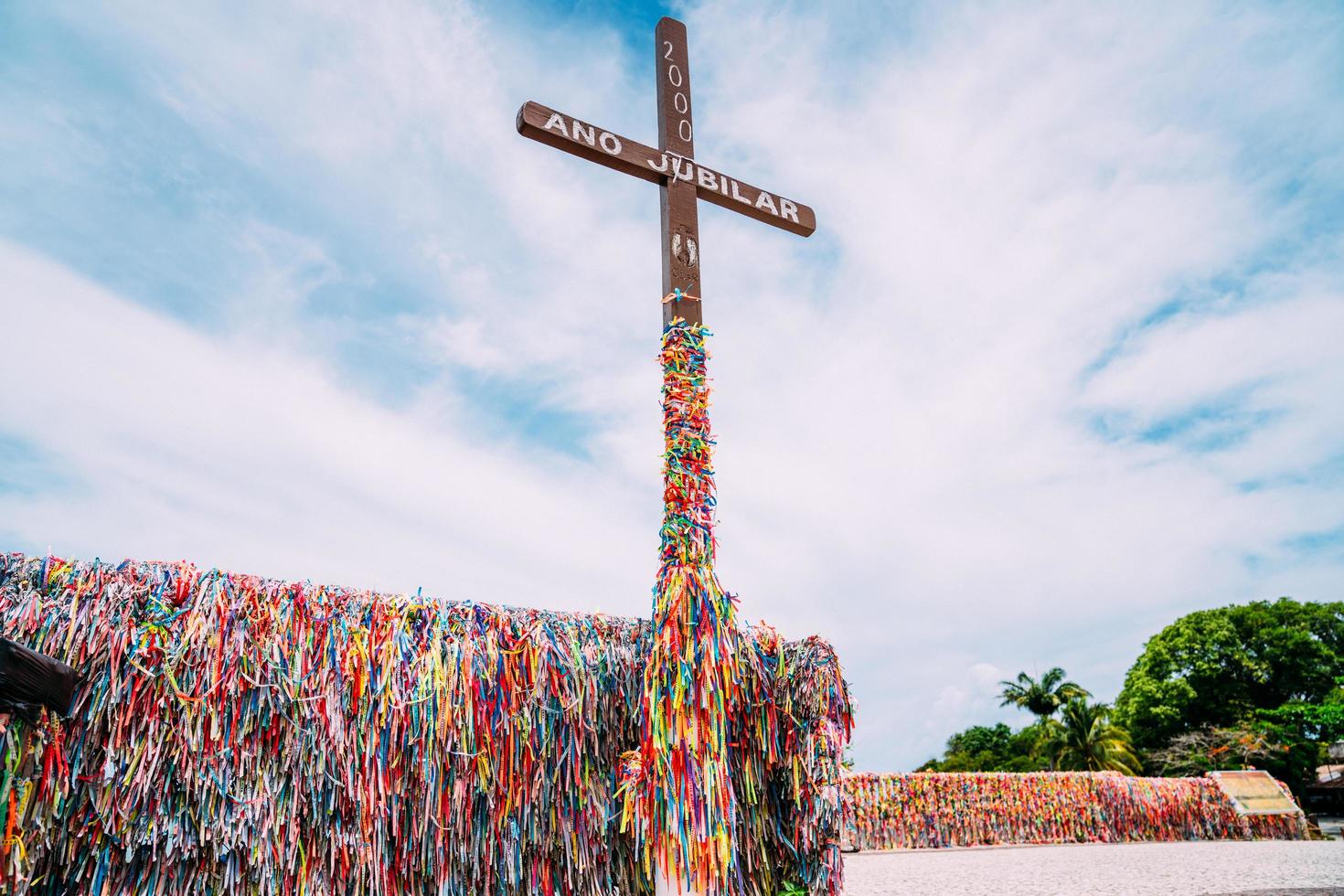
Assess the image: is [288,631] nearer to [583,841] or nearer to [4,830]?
[4,830]

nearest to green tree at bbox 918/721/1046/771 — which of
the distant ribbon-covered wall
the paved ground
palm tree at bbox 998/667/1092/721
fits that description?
palm tree at bbox 998/667/1092/721

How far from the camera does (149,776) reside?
3043 mm

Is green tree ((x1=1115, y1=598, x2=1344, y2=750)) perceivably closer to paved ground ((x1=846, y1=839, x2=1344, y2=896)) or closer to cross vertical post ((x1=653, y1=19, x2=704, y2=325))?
paved ground ((x1=846, y1=839, x2=1344, y2=896))

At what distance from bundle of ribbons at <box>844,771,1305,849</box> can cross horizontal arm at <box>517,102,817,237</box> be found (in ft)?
40.3

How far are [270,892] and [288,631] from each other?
1006 mm

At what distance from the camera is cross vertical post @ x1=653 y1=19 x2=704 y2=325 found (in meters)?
4.37

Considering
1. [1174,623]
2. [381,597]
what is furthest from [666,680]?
[1174,623]

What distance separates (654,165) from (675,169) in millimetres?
132

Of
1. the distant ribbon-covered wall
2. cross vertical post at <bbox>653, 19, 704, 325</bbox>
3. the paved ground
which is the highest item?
cross vertical post at <bbox>653, 19, 704, 325</bbox>

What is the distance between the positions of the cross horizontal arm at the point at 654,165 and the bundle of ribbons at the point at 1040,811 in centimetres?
1229

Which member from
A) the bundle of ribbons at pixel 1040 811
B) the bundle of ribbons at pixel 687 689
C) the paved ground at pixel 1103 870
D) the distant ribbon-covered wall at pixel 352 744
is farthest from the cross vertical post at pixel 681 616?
the bundle of ribbons at pixel 1040 811

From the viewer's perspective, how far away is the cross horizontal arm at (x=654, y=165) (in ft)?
13.9

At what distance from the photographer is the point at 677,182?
15.1 feet

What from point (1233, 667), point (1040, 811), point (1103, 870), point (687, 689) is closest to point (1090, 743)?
point (1233, 667)
